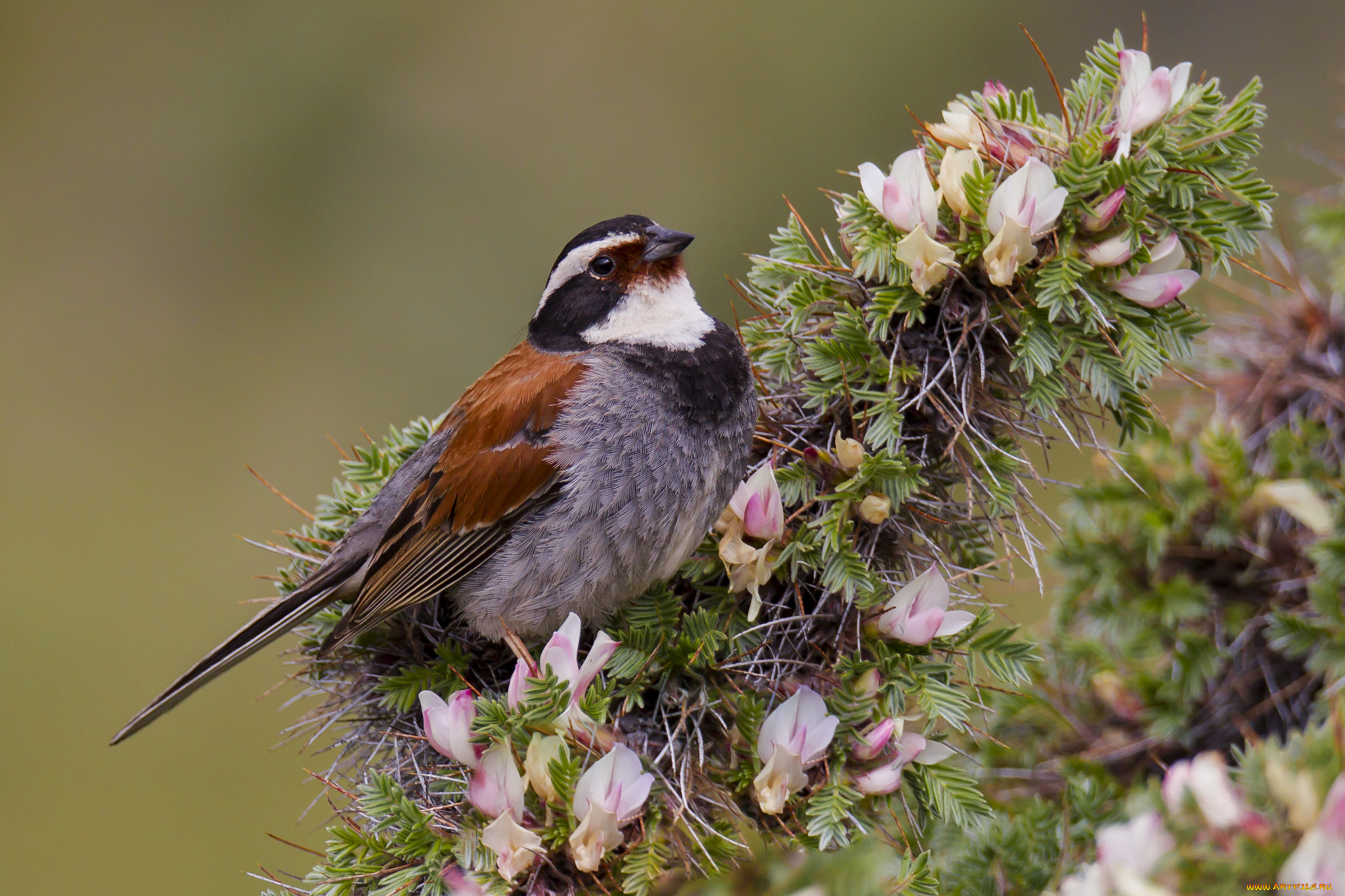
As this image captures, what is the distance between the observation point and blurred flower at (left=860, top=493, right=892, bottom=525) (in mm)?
2037

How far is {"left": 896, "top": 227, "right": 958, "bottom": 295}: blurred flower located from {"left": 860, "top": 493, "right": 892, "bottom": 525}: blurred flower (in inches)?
16.2

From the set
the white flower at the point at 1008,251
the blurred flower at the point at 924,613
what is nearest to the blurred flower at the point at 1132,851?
the blurred flower at the point at 924,613

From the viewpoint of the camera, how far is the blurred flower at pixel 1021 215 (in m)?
1.97

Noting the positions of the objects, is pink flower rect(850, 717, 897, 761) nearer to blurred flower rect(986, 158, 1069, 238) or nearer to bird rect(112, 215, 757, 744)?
bird rect(112, 215, 757, 744)

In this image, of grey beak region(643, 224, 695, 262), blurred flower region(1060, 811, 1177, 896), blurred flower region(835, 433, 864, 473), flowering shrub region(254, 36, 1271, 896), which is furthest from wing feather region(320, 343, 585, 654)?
blurred flower region(1060, 811, 1177, 896)

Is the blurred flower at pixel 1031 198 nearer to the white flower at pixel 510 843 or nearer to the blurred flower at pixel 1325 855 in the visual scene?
the blurred flower at pixel 1325 855

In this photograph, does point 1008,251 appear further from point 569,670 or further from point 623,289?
point 623,289

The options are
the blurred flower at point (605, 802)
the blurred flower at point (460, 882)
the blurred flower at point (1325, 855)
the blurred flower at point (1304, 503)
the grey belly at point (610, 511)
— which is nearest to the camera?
the blurred flower at point (1325, 855)

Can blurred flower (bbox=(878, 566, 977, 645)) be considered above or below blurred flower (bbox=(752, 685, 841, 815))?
above

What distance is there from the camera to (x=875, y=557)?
7.38ft

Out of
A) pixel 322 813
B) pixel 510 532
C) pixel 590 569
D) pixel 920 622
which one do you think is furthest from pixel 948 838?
pixel 322 813

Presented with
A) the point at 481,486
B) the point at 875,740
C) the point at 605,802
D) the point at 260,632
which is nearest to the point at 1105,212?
the point at 875,740

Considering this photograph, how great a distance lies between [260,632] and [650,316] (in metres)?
1.43

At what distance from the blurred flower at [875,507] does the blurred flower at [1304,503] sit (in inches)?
27.9
